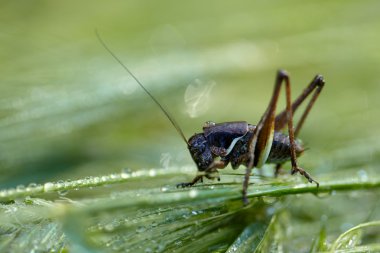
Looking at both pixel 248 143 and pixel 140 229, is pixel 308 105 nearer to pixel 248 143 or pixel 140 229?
pixel 248 143

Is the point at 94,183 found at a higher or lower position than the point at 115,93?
lower

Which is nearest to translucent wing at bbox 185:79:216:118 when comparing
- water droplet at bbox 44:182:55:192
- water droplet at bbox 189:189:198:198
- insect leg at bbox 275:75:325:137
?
insect leg at bbox 275:75:325:137

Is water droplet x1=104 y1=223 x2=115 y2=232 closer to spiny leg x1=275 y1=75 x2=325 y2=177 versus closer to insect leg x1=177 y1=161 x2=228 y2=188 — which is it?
insect leg x1=177 y1=161 x2=228 y2=188

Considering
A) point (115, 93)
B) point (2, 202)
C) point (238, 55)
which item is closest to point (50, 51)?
point (115, 93)

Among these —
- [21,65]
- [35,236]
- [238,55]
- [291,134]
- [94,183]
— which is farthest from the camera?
[238,55]

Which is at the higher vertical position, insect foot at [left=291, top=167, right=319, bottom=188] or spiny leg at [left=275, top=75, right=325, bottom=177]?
spiny leg at [left=275, top=75, right=325, bottom=177]

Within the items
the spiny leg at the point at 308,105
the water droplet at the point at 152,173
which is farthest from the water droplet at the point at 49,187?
the spiny leg at the point at 308,105

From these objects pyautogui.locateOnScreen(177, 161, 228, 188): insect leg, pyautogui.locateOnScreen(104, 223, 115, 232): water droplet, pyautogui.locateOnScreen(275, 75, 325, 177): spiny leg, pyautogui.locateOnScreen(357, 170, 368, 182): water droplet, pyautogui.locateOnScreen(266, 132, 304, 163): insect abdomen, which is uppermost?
pyautogui.locateOnScreen(275, 75, 325, 177): spiny leg

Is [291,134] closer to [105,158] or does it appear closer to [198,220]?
[198,220]

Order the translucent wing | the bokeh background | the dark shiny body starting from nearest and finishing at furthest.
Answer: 1. the dark shiny body
2. the bokeh background
3. the translucent wing

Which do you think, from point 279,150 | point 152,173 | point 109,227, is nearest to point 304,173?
point 279,150
